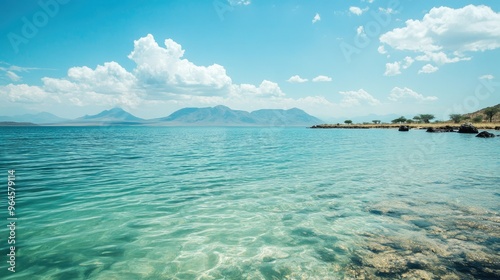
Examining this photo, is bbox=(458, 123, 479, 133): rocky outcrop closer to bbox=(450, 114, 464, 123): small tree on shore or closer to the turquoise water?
the turquoise water

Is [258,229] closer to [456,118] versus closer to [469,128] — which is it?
[469,128]

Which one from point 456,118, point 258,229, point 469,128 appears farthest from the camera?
point 456,118

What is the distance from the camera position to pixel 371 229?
10219 millimetres

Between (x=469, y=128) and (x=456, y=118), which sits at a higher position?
(x=456, y=118)

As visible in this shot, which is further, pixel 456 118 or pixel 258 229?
pixel 456 118

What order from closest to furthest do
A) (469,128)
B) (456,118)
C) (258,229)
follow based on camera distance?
(258,229) < (469,128) < (456,118)

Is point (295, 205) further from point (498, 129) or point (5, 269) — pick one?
point (498, 129)

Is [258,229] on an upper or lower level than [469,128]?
lower

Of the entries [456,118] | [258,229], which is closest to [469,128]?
[456,118]

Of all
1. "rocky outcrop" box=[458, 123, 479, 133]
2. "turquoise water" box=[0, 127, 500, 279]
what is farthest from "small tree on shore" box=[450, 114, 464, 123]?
"turquoise water" box=[0, 127, 500, 279]

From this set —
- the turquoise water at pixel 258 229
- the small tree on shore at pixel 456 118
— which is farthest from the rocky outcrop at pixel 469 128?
the small tree on shore at pixel 456 118

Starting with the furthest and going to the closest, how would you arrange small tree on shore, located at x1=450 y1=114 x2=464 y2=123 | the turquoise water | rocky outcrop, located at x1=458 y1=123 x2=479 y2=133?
1. small tree on shore, located at x1=450 y1=114 x2=464 y2=123
2. rocky outcrop, located at x1=458 y1=123 x2=479 y2=133
3. the turquoise water

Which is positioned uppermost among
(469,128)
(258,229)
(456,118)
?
A: (456,118)

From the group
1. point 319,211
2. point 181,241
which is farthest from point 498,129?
point 181,241
